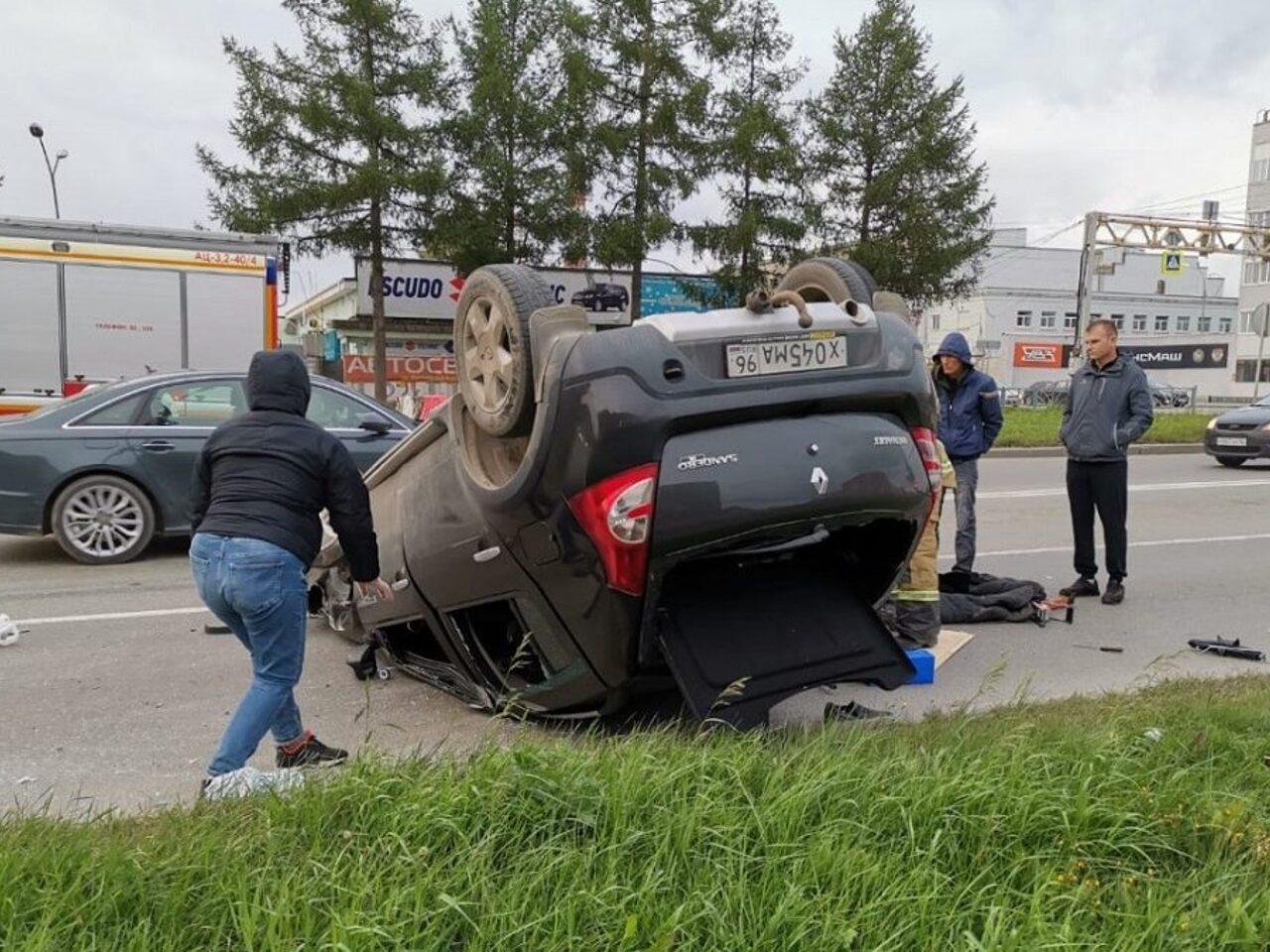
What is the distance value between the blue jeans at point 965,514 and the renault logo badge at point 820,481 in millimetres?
3814

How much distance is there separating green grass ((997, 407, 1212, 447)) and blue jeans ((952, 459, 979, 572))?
11899 millimetres

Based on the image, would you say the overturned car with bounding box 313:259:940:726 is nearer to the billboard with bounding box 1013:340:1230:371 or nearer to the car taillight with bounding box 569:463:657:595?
the car taillight with bounding box 569:463:657:595

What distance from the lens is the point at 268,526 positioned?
3.25 metres

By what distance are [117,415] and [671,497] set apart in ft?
20.0

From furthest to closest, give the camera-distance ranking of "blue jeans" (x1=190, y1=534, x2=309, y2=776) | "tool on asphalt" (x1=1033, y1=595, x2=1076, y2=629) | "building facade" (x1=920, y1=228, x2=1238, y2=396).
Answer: "building facade" (x1=920, y1=228, x2=1238, y2=396), "tool on asphalt" (x1=1033, y1=595, x2=1076, y2=629), "blue jeans" (x1=190, y1=534, x2=309, y2=776)

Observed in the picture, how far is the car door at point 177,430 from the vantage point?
7438mm

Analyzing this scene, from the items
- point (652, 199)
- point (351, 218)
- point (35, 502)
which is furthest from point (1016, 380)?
Answer: point (35, 502)

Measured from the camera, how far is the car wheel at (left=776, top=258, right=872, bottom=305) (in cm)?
374

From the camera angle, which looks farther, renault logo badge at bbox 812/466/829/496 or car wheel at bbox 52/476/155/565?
car wheel at bbox 52/476/155/565

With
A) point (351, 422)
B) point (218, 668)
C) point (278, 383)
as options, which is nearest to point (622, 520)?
point (278, 383)

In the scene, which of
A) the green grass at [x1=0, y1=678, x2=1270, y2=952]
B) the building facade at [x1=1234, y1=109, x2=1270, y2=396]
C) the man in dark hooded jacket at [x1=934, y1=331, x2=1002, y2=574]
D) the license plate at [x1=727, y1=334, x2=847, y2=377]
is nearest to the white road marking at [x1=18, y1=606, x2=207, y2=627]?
the green grass at [x1=0, y1=678, x2=1270, y2=952]

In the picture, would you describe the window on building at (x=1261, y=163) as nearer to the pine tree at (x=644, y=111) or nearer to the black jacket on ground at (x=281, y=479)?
the pine tree at (x=644, y=111)

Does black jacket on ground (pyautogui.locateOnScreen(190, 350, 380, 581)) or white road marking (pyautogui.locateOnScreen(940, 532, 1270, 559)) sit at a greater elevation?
black jacket on ground (pyautogui.locateOnScreen(190, 350, 380, 581))

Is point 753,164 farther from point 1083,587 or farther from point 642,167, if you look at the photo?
point 1083,587
